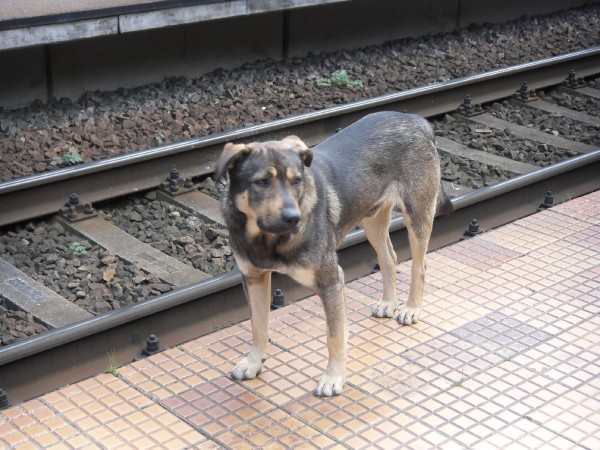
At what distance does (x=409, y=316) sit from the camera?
744 cm

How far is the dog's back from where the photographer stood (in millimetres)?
6586

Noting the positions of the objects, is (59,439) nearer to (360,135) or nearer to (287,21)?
(360,135)

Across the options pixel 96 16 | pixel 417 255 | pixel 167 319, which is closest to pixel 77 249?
pixel 167 319

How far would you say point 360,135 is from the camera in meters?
6.88

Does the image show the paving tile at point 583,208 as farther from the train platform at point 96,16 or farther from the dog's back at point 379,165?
Result: the train platform at point 96,16

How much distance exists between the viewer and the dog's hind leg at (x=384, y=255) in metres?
7.35

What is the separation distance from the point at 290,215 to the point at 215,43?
21.7 feet

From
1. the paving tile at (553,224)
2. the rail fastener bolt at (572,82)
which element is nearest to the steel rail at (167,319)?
the paving tile at (553,224)

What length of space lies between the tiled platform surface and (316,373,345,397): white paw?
0.17 ft

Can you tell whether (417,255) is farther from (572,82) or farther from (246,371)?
(572,82)

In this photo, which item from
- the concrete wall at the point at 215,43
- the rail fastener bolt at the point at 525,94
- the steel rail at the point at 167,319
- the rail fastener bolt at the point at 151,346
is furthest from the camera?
the rail fastener bolt at the point at 525,94

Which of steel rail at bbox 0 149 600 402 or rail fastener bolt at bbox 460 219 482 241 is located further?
rail fastener bolt at bbox 460 219 482 241

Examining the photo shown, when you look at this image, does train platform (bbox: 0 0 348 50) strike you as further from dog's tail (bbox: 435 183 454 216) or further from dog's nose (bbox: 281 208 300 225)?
dog's nose (bbox: 281 208 300 225)

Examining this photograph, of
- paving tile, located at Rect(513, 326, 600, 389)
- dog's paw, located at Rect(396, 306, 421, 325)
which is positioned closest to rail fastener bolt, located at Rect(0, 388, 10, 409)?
dog's paw, located at Rect(396, 306, 421, 325)
